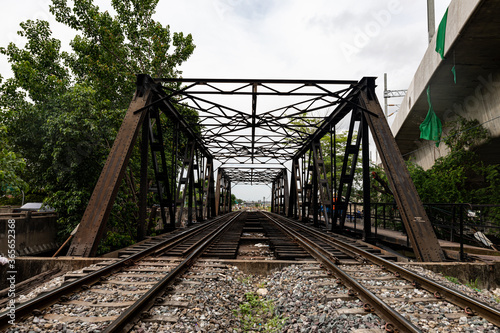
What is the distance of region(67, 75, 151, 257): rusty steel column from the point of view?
577cm

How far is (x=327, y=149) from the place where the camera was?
26.8 m

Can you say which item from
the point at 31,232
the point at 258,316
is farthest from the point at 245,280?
the point at 31,232

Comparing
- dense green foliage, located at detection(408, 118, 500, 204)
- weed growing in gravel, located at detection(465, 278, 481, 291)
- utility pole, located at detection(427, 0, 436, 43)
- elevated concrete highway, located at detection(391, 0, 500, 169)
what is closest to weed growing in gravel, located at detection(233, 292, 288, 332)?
weed growing in gravel, located at detection(465, 278, 481, 291)

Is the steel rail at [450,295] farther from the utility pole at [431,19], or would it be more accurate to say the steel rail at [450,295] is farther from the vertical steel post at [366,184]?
the utility pole at [431,19]

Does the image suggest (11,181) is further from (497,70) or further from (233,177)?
(233,177)

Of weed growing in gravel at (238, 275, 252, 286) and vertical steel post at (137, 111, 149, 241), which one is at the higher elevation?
vertical steel post at (137, 111, 149, 241)

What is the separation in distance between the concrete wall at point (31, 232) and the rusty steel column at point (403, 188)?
463 inches

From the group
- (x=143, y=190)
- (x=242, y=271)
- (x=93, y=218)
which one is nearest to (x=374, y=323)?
(x=242, y=271)

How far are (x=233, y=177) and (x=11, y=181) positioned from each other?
2989 centimetres

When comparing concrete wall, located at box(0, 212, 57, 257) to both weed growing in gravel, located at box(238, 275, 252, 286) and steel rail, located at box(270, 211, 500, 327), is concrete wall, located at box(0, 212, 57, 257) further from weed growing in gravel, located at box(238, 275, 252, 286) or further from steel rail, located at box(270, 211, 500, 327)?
steel rail, located at box(270, 211, 500, 327)

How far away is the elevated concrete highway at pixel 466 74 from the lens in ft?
29.3

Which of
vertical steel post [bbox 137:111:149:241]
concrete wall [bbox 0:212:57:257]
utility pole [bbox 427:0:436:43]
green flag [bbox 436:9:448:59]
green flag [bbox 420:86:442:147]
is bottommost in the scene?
concrete wall [bbox 0:212:57:257]

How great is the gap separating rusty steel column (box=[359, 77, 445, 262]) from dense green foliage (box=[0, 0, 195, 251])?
31.3 feet

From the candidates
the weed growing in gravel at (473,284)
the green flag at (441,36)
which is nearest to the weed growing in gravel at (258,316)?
the weed growing in gravel at (473,284)
